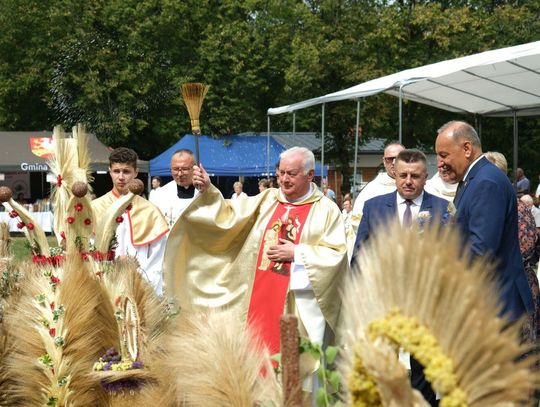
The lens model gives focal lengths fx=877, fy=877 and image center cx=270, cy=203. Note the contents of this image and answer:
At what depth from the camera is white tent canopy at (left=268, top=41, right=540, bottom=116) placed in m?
10.8

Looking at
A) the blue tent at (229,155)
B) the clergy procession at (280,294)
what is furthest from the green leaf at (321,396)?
the blue tent at (229,155)

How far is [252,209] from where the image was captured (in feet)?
18.4

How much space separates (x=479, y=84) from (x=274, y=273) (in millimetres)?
7853

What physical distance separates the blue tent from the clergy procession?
1721cm

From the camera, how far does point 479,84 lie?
12.5 meters

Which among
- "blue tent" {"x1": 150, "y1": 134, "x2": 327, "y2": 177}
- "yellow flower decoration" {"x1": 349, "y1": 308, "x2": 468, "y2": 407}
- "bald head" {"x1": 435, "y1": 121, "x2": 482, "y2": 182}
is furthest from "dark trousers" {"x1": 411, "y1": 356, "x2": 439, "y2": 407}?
"blue tent" {"x1": 150, "y1": 134, "x2": 327, "y2": 177}

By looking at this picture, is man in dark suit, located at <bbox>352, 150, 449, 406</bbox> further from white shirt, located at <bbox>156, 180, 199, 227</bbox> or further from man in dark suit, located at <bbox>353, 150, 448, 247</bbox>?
white shirt, located at <bbox>156, 180, 199, 227</bbox>

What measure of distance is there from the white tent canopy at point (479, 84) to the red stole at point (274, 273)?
18.6 feet

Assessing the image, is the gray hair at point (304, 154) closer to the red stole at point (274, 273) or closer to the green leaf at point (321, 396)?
the red stole at point (274, 273)

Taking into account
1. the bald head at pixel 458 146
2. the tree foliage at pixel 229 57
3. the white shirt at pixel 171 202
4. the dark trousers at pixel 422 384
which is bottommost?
the dark trousers at pixel 422 384

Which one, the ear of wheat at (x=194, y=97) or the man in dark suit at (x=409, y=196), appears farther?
the man in dark suit at (x=409, y=196)

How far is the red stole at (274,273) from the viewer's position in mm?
→ 5445

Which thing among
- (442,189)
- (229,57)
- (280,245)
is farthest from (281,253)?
(229,57)

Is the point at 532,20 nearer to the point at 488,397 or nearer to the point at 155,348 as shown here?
the point at 155,348
